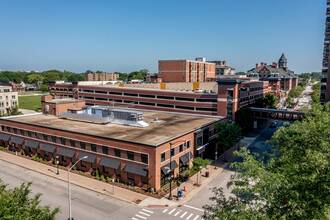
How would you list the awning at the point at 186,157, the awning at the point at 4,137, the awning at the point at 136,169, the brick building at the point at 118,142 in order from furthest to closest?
1. the awning at the point at 4,137
2. the awning at the point at 186,157
3. the brick building at the point at 118,142
4. the awning at the point at 136,169

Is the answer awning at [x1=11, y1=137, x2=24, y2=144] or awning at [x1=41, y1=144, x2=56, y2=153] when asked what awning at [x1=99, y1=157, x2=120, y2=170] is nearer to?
awning at [x1=41, y1=144, x2=56, y2=153]

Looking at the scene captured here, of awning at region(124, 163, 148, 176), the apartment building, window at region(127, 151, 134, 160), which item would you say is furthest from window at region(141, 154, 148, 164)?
the apartment building

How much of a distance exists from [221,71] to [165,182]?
148 m

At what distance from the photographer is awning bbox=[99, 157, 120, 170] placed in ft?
130

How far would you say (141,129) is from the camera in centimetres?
4769

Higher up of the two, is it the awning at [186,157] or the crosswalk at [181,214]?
the awning at [186,157]

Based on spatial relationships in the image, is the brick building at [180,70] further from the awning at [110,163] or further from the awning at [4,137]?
the awning at [110,163]

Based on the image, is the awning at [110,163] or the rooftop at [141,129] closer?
the awning at [110,163]

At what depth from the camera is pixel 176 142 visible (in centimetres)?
3972

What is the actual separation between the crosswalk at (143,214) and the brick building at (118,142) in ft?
18.3

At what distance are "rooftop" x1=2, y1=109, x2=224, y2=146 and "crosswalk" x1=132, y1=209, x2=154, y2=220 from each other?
953cm

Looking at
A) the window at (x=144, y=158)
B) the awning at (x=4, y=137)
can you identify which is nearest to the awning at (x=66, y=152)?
the window at (x=144, y=158)

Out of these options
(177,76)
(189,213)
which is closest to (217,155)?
(189,213)

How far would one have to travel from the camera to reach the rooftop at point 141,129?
4081 cm
